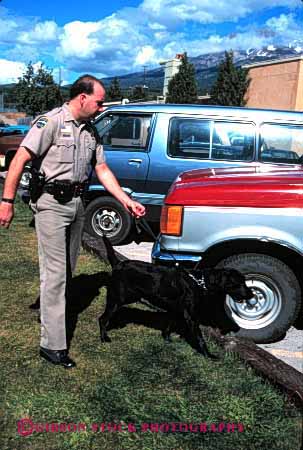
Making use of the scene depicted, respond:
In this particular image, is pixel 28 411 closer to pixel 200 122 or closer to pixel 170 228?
pixel 170 228

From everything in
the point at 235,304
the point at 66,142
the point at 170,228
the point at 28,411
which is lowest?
the point at 28,411

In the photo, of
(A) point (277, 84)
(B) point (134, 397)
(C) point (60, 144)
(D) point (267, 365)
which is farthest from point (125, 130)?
(A) point (277, 84)

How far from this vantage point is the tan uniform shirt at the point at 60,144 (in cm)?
330

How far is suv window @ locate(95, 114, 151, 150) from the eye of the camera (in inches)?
295

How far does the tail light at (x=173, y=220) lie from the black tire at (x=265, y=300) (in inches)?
17.9

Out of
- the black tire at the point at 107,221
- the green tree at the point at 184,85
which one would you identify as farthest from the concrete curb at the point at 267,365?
the green tree at the point at 184,85

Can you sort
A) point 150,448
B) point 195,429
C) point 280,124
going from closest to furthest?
point 150,448 → point 195,429 → point 280,124

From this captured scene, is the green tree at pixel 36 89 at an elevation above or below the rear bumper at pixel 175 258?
above

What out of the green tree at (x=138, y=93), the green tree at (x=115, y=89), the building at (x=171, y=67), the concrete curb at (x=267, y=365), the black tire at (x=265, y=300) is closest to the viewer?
the concrete curb at (x=267, y=365)

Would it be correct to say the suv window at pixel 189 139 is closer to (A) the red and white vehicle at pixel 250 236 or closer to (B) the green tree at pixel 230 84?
(A) the red and white vehicle at pixel 250 236

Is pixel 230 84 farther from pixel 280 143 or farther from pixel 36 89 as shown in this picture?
pixel 280 143

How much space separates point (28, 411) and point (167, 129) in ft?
16.7

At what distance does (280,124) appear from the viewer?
717cm

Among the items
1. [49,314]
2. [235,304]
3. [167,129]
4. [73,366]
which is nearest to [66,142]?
[49,314]
